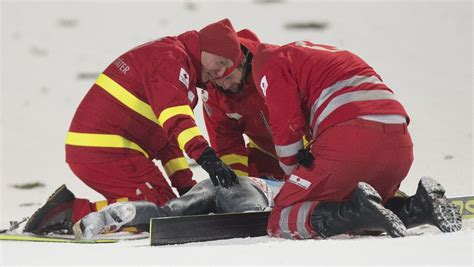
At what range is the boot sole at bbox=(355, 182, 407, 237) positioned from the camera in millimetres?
3670

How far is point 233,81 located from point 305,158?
1.08 m

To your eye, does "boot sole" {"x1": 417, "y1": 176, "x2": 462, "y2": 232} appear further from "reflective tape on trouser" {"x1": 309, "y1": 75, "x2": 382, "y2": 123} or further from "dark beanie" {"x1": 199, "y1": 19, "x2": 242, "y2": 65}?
"dark beanie" {"x1": 199, "y1": 19, "x2": 242, "y2": 65}

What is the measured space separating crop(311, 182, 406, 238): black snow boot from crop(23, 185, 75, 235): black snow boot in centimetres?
150

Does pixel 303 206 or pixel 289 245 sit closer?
pixel 289 245

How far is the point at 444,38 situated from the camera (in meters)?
10.4

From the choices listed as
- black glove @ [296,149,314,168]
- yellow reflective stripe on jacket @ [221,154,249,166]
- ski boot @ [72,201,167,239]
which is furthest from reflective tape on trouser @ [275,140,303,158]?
yellow reflective stripe on jacket @ [221,154,249,166]

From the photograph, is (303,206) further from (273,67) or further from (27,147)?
(27,147)

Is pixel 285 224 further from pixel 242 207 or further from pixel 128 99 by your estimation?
pixel 128 99

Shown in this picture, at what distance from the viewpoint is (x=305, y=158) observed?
13.3ft

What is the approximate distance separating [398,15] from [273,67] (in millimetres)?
7313

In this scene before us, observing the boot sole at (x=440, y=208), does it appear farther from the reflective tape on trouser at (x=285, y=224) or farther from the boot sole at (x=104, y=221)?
the boot sole at (x=104, y=221)

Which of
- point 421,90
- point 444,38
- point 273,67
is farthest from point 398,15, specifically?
point 273,67

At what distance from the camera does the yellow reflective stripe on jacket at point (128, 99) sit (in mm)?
4875

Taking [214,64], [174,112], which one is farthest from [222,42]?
[174,112]
